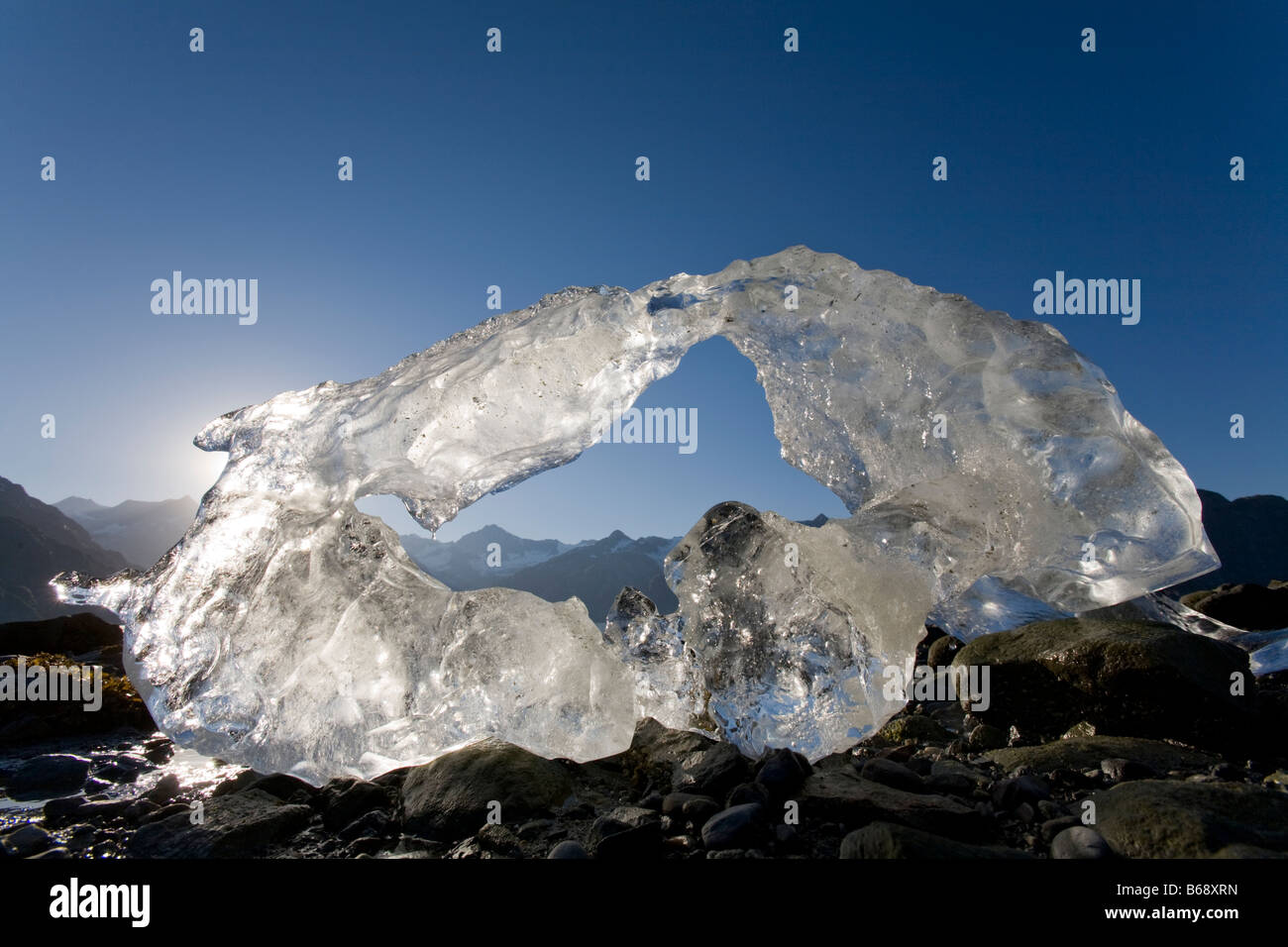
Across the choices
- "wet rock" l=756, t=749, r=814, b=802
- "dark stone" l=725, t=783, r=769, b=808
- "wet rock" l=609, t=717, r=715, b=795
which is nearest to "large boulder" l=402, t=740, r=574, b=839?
"wet rock" l=609, t=717, r=715, b=795

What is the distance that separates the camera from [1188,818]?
9.26 feet

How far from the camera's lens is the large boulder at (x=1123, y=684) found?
4.70 meters

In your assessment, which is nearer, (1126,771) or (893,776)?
(893,776)

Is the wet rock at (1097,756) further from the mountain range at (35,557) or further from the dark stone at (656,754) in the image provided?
the mountain range at (35,557)

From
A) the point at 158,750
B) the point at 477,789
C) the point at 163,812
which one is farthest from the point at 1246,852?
the point at 158,750

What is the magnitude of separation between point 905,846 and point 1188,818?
1.26 meters

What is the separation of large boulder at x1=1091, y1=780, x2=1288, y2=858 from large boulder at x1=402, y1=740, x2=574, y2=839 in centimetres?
273

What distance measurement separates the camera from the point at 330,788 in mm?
4488

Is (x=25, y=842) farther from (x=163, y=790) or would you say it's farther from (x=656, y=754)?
(x=656, y=754)

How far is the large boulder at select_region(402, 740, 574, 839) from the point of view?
3754mm

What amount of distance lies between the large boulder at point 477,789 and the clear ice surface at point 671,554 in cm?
59

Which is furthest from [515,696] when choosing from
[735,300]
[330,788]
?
[735,300]
